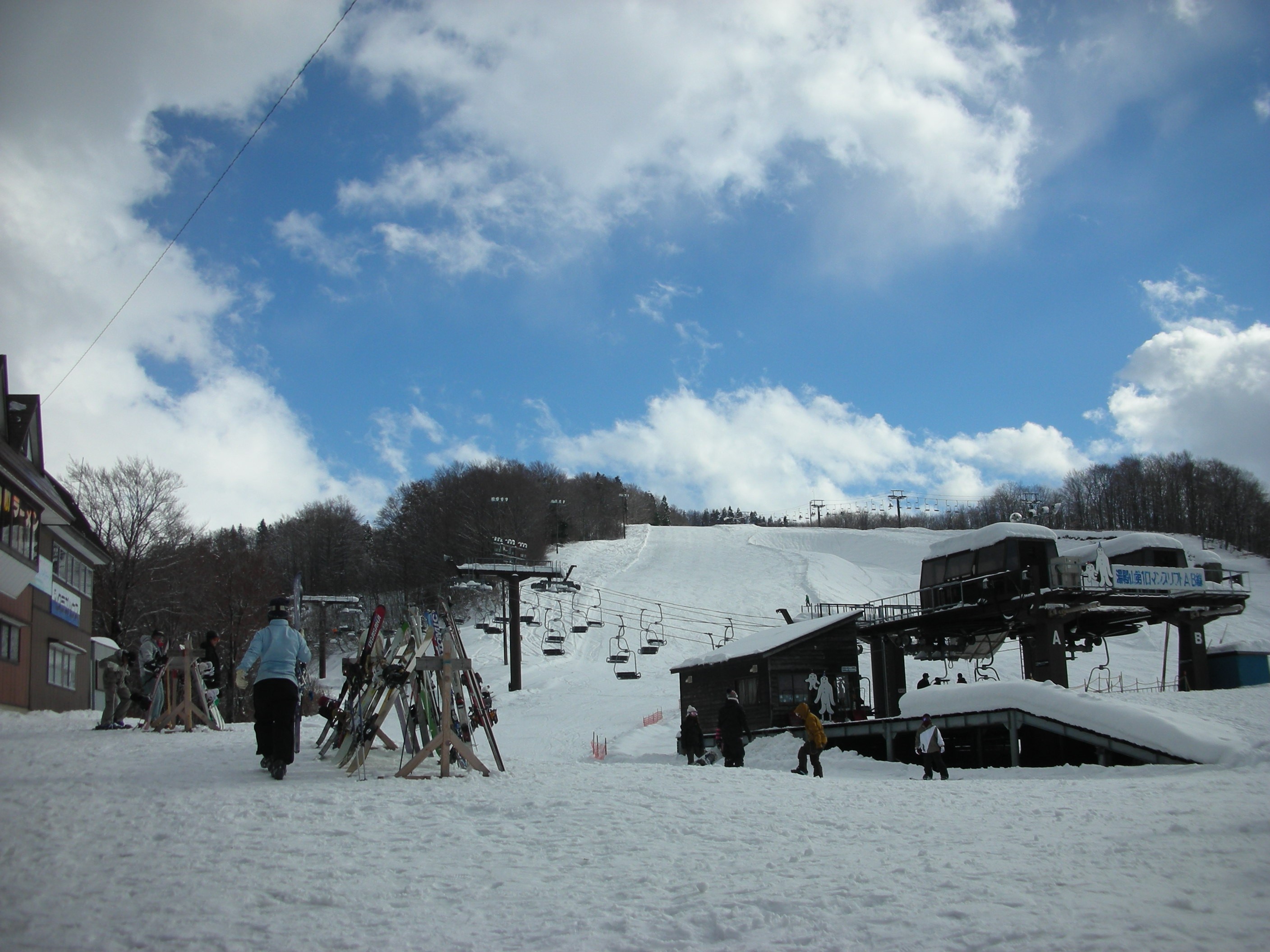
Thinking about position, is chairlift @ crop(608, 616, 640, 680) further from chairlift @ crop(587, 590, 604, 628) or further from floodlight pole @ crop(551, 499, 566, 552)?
floodlight pole @ crop(551, 499, 566, 552)

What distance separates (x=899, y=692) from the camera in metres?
35.1

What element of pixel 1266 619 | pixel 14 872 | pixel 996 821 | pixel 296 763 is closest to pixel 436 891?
pixel 14 872

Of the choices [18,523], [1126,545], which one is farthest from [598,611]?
[18,523]

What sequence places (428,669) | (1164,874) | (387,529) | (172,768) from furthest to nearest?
(387,529)
(428,669)
(172,768)
(1164,874)

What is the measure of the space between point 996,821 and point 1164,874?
98.8 inches

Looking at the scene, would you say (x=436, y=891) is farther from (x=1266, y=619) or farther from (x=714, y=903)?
(x=1266, y=619)

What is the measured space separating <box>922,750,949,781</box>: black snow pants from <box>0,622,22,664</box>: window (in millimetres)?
23056

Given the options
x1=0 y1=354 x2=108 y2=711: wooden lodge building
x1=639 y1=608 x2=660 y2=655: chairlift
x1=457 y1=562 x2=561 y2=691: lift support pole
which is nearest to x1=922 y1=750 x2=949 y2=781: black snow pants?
x1=0 y1=354 x2=108 y2=711: wooden lodge building

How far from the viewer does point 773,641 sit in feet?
108

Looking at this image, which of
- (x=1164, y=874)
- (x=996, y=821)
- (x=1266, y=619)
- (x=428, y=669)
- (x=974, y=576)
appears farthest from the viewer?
(x=1266, y=619)

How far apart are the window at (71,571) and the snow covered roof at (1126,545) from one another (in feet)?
114

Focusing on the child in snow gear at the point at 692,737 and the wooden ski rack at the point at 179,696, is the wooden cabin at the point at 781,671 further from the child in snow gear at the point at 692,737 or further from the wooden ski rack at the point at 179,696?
the wooden ski rack at the point at 179,696

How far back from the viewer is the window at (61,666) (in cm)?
2889

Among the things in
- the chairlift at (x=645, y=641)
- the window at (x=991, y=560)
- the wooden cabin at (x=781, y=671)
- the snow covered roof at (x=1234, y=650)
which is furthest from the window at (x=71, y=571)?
the snow covered roof at (x=1234, y=650)
